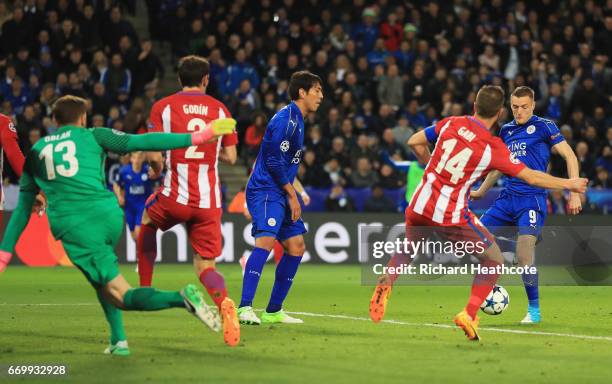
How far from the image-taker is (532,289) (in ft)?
36.2

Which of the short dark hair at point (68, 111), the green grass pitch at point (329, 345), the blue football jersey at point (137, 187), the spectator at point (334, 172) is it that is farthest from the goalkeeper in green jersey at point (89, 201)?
the spectator at point (334, 172)

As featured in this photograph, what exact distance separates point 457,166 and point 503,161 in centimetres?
37

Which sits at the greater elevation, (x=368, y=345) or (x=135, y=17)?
(x=135, y=17)

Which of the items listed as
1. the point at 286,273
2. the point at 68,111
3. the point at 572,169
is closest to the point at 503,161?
the point at 572,169

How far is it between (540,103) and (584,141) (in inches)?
62.5

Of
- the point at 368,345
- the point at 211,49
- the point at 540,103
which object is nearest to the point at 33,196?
the point at 368,345

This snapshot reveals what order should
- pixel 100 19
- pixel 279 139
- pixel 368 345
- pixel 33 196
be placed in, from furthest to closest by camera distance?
1. pixel 100 19
2. pixel 279 139
3. pixel 368 345
4. pixel 33 196

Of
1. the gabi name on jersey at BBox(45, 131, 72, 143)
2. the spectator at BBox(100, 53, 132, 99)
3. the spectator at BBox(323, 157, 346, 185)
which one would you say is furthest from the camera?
the spectator at BBox(100, 53, 132, 99)

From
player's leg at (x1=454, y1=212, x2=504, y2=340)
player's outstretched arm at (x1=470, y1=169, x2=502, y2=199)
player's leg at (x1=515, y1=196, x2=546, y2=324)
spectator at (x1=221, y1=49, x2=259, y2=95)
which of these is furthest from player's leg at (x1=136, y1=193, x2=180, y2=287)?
spectator at (x1=221, y1=49, x2=259, y2=95)

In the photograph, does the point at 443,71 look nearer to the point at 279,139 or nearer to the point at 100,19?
the point at 100,19

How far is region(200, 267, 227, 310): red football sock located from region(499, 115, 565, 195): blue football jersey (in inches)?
138

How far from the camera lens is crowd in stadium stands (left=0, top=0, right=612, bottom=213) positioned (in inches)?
863

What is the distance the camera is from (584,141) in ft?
74.2

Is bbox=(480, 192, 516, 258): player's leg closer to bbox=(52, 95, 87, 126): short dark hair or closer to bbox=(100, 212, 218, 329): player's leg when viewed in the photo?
bbox=(100, 212, 218, 329): player's leg
